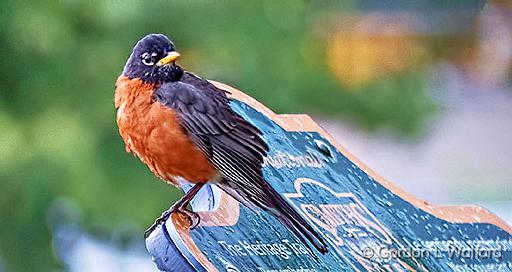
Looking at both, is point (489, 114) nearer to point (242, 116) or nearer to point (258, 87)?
point (258, 87)

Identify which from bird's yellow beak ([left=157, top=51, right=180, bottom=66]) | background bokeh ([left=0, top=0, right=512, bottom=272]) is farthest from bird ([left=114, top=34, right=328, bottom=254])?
background bokeh ([left=0, top=0, right=512, bottom=272])

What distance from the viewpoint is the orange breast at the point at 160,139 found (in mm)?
1899

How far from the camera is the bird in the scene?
1.87m

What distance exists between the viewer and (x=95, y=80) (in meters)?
3.50

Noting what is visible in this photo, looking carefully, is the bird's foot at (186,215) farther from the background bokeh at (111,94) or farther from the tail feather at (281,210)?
the background bokeh at (111,94)

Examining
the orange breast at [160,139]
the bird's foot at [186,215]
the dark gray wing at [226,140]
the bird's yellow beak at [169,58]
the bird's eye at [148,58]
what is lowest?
the bird's foot at [186,215]

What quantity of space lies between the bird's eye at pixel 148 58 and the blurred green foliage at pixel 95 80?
54.3 inches

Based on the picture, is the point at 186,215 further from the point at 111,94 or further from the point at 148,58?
the point at 111,94

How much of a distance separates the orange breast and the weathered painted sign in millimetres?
67

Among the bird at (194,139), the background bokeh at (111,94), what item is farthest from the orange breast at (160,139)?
the background bokeh at (111,94)

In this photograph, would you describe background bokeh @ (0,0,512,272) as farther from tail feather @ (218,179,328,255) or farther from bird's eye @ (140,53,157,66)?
tail feather @ (218,179,328,255)

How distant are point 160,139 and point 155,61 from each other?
14 cm

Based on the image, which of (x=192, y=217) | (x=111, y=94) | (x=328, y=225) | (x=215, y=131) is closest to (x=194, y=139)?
(x=215, y=131)

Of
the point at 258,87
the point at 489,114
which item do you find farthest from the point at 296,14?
the point at 489,114
